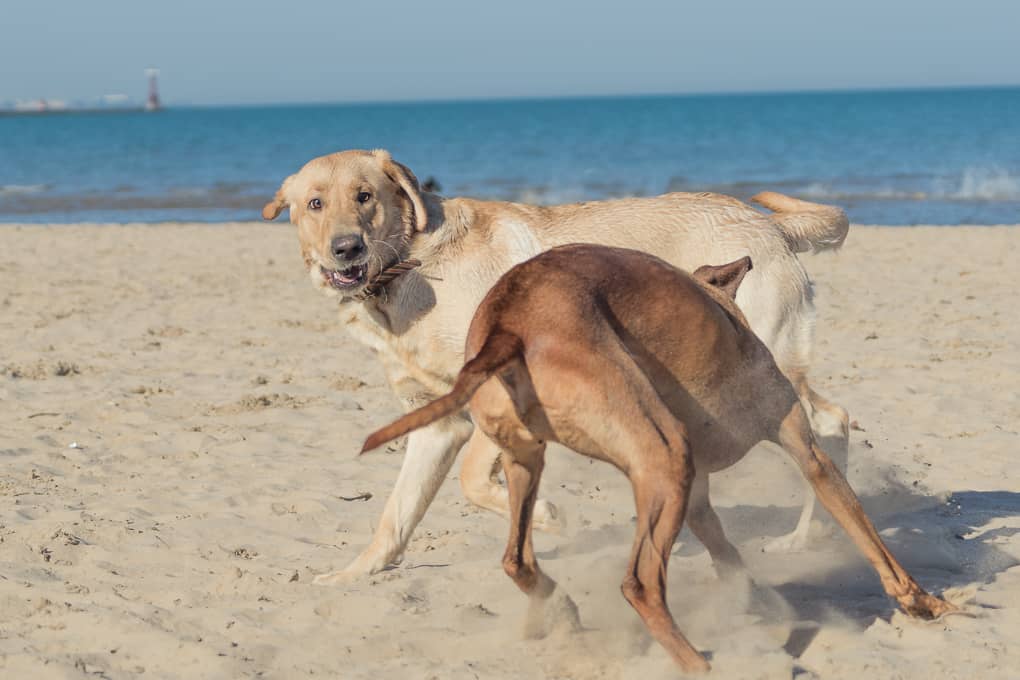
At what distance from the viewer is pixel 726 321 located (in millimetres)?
3613

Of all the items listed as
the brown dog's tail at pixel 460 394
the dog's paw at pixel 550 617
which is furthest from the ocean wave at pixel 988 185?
the brown dog's tail at pixel 460 394

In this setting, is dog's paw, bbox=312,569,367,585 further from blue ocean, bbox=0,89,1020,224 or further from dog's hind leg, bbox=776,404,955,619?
blue ocean, bbox=0,89,1020,224

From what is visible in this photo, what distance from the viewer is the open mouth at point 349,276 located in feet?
15.2

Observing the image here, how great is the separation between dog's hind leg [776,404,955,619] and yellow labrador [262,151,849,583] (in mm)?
1150

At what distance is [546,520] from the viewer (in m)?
5.31

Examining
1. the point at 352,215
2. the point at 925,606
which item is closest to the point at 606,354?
the point at 925,606

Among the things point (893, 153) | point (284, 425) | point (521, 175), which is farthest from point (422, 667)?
point (893, 153)

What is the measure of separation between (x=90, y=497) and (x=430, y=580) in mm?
1929

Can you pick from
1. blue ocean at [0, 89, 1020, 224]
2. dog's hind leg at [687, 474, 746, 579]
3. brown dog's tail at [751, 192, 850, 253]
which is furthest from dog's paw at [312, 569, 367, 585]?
blue ocean at [0, 89, 1020, 224]

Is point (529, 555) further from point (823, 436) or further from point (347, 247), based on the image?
point (823, 436)

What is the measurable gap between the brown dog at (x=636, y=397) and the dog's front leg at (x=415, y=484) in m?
1.08

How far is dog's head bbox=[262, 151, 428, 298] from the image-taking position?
461 cm

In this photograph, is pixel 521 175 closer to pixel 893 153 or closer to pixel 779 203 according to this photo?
pixel 893 153

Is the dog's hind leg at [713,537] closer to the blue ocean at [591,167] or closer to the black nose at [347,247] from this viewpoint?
the black nose at [347,247]
